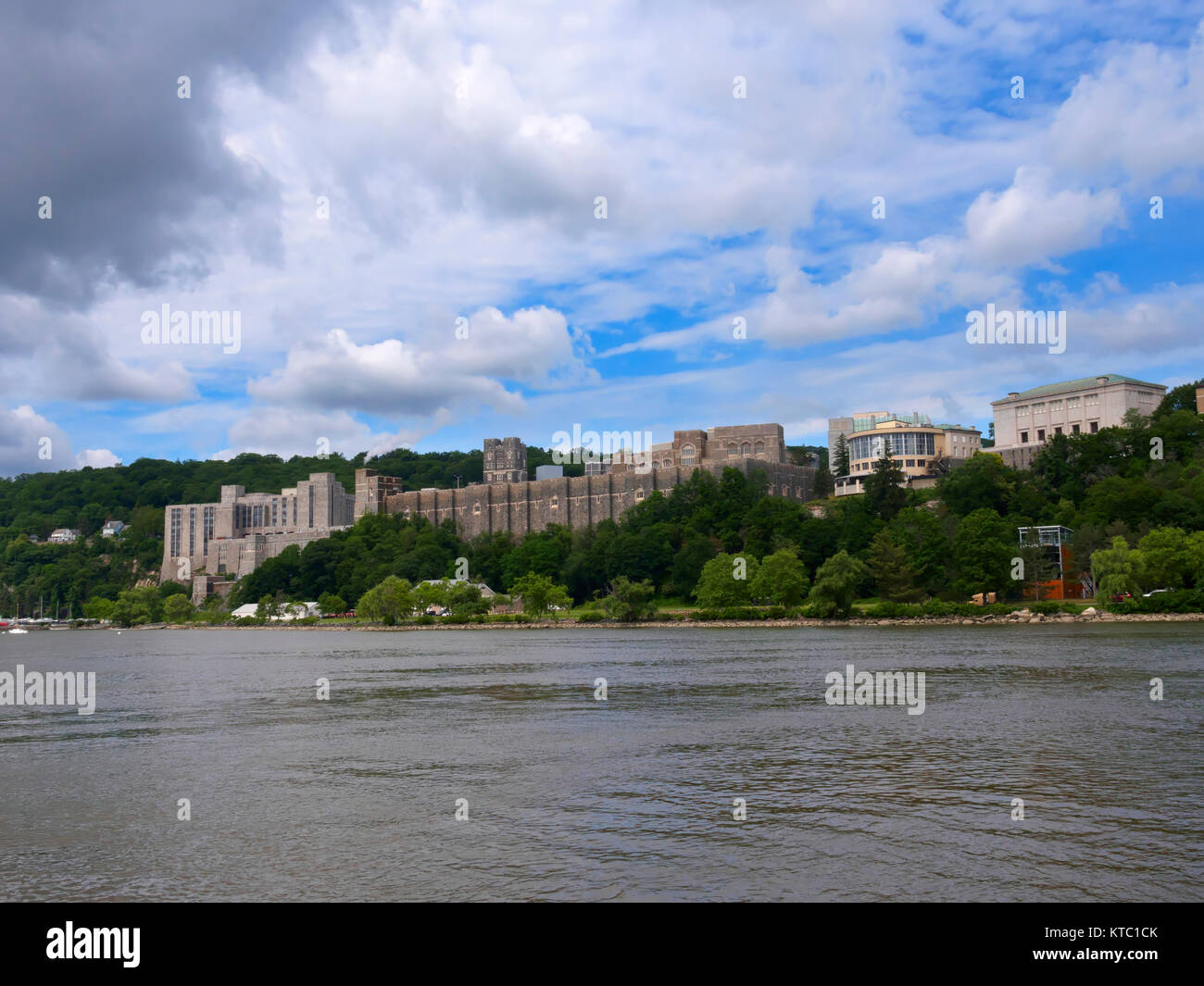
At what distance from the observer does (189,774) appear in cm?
1784

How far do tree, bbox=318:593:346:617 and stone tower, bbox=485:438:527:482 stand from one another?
53.9 m

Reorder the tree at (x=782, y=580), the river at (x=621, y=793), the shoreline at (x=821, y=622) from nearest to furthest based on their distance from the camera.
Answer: the river at (x=621, y=793), the shoreline at (x=821, y=622), the tree at (x=782, y=580)

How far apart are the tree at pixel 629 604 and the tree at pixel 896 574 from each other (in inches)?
814

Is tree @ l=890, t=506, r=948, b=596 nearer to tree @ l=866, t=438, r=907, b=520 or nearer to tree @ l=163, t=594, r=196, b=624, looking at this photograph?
tree @ l=866, t=438, r=907, b=520

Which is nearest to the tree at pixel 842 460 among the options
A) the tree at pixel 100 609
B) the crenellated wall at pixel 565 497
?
the crenellated wall at pixel 565 497

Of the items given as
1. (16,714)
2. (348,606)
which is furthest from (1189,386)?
(16,714)

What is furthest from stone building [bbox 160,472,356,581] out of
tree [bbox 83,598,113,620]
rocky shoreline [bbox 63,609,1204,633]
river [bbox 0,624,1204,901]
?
river [bbox 0,624,1204,901]

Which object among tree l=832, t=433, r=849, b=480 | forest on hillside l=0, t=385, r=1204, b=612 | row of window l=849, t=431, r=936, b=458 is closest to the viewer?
forest on hillside l=0, t=385, r=1204, b=612

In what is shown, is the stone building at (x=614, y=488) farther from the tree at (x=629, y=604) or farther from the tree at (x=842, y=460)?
the tree at (x=629, y=604)

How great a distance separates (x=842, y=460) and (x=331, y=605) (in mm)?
72243

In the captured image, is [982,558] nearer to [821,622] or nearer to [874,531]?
[821,622]

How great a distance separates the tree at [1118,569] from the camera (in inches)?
2694

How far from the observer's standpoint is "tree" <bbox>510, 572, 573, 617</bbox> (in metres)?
98.9

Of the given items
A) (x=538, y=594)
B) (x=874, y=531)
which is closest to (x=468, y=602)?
(x=538, y=594)
